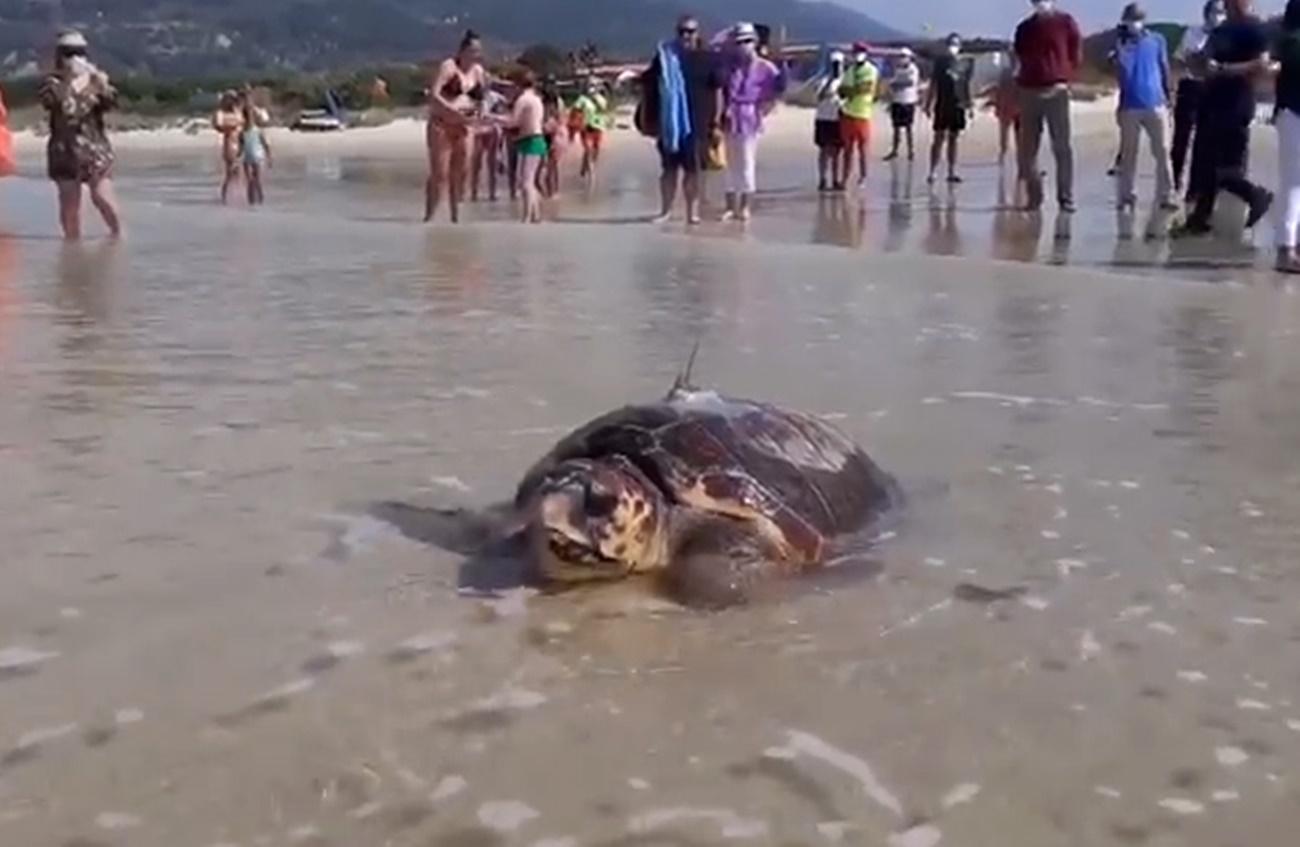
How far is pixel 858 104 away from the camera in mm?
19859

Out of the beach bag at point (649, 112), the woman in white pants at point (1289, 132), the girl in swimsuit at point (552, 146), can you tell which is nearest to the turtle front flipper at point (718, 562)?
the woman in white pants at point (1289, 132)

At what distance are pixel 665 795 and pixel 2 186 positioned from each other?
23.3m

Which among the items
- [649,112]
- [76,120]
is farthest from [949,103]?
[76,120]

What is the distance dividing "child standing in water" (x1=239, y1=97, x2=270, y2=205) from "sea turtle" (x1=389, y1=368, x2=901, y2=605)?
18425mm

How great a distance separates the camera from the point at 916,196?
19.5 m

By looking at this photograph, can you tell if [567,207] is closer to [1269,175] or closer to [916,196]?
[916,196]

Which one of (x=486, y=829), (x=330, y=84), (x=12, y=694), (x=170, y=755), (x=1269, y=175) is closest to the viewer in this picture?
(x=486, y=829)

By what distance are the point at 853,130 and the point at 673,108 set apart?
574 centimetres

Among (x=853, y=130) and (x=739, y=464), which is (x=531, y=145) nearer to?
(x=853, y=130)

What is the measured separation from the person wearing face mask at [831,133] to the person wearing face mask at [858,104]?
0.40 ft

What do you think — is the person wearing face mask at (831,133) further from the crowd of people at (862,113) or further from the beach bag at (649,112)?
the beach bag at (649,112)

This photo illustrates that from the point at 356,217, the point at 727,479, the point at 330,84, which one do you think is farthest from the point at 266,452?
the point at 330,84

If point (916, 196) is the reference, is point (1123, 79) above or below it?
above

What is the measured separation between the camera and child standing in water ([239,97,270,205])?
22.5 m
